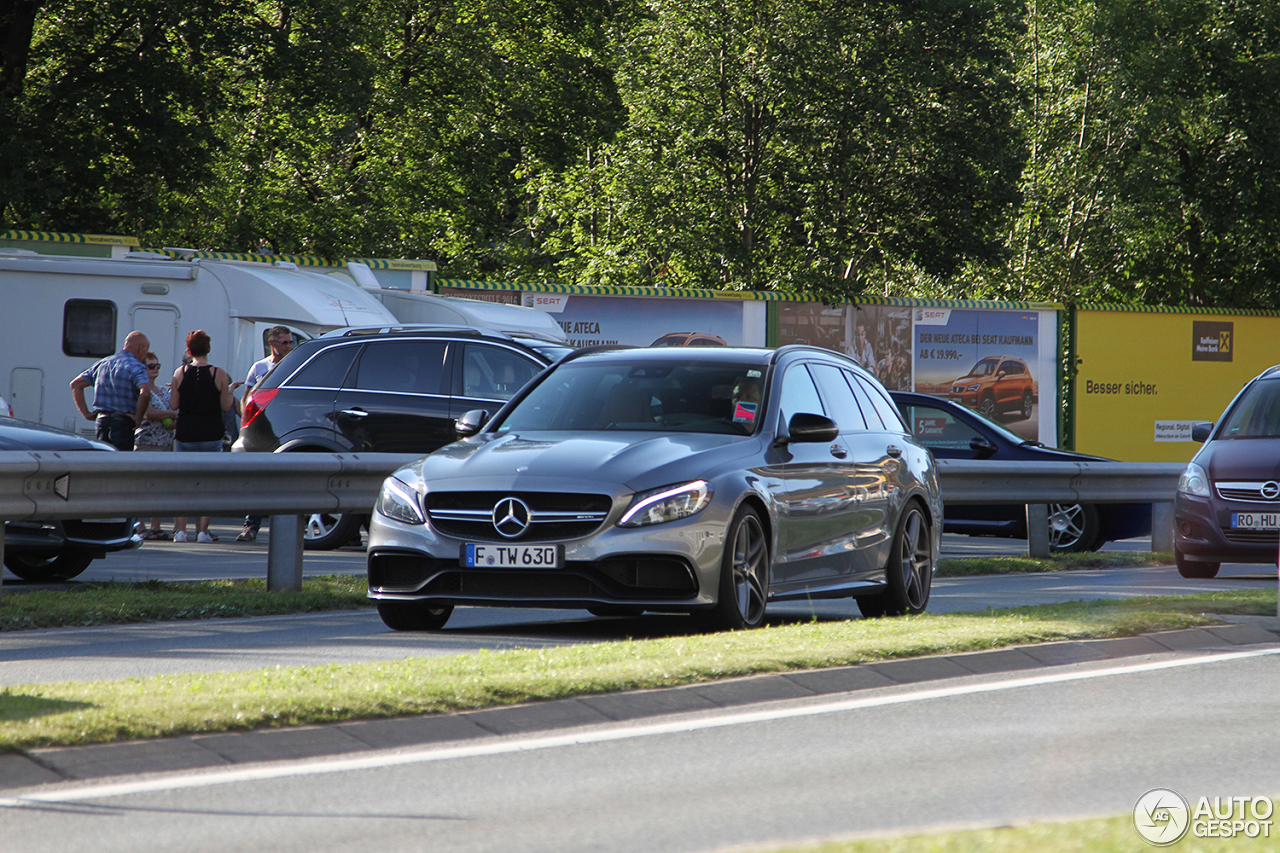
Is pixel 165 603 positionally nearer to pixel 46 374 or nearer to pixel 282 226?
pixel 46 374

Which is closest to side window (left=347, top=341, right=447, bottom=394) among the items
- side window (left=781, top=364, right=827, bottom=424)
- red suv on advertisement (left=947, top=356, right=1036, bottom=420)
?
side window (left=781, top=364, right=827, bottom=424)

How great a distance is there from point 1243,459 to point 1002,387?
580 inches

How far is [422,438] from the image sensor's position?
1619cm

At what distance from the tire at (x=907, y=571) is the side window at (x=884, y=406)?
0.64m

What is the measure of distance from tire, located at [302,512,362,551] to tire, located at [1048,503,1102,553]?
22.4ft

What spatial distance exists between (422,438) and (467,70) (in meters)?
27.2

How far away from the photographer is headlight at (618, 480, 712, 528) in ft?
30.1

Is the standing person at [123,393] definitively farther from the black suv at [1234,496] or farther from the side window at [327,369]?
the black suv at [1234,496]

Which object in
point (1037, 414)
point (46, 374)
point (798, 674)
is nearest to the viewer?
point (798, 674)

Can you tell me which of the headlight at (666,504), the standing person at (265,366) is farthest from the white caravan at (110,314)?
the headlight at (666,504)

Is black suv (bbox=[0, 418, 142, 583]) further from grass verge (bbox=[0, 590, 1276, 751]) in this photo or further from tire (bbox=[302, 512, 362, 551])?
grass verge (bbox=[0, 590, 1276, 751])

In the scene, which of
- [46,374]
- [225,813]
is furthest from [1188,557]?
[46,374]

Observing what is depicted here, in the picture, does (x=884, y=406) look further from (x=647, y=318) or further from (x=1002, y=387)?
(x=1002, y=387)

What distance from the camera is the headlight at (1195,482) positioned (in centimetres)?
1505
